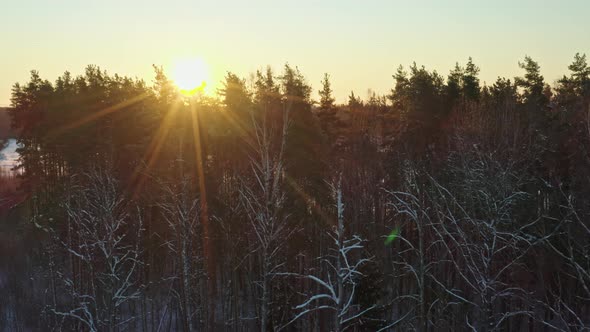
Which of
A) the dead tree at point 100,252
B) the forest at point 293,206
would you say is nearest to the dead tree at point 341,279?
the forest at point 293,206

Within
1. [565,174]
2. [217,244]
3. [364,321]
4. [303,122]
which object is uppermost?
[303,122]

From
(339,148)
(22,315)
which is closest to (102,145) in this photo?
(22,315)

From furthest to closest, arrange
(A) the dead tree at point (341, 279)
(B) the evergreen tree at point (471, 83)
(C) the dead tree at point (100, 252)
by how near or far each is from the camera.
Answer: (B) the evergreen tree at point (471, 83)
(C) the dead tree at point (100, 252)
(A) the dead tree at point (341, 279)

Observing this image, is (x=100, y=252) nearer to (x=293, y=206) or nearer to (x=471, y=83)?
(x=293, y=206)

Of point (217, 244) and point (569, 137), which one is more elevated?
point (569, 137)

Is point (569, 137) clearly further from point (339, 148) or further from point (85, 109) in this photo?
point (85, 109)

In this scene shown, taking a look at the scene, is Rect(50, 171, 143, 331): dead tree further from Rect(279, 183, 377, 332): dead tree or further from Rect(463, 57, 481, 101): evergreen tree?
Rect(463, 57, 481, 101): evergreen tree

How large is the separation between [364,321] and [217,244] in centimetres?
1106

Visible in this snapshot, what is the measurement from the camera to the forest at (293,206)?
22.1m

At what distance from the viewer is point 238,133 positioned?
27.9m

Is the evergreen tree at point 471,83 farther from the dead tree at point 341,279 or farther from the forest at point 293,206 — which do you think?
the dead tree at point 341,279

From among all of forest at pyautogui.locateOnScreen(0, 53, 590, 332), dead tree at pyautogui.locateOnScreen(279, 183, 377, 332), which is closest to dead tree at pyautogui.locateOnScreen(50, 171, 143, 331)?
forest at pyautogui.locateOnScreen(0, 53, 590, 332)

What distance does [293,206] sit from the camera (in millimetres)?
26562

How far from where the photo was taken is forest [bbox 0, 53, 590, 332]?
72.6 ft
